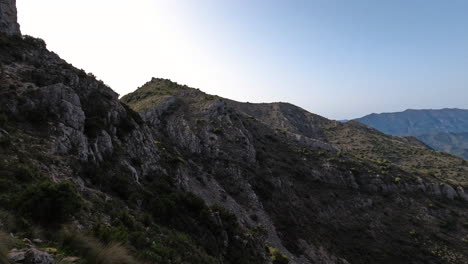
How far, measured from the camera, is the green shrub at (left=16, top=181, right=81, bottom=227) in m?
8.38

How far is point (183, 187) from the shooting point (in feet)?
96.9

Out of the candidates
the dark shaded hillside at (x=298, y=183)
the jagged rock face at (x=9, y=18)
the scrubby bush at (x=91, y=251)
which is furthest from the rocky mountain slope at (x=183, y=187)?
the jagged rock face at (x=9, y=18)

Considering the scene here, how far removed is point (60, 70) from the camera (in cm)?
2678

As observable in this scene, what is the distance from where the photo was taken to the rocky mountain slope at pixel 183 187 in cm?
1038

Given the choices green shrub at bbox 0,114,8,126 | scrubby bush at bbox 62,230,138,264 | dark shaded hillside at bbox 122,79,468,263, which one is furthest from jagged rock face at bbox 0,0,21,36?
scrubby bush at bbox 62,230,138,264

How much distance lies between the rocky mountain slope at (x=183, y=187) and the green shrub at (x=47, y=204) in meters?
0.04

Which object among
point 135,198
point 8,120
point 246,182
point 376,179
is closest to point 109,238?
point 135,198

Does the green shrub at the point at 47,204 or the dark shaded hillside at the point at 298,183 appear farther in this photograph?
the dark shaded hillside at the point at 298,183

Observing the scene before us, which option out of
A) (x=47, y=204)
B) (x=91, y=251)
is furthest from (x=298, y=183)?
(x=91, y=251)

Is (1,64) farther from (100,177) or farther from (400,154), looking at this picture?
(400,154)

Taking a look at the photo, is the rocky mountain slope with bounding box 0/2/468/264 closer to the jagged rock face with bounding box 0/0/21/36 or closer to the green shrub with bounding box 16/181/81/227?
the green shrub with bounding box 16/181/81/227

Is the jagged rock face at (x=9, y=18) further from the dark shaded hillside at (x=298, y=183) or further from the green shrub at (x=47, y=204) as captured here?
the green shrub at (x=47, y=204)

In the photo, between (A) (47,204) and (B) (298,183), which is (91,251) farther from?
(B) (298,183)

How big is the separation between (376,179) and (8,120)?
5750cm
